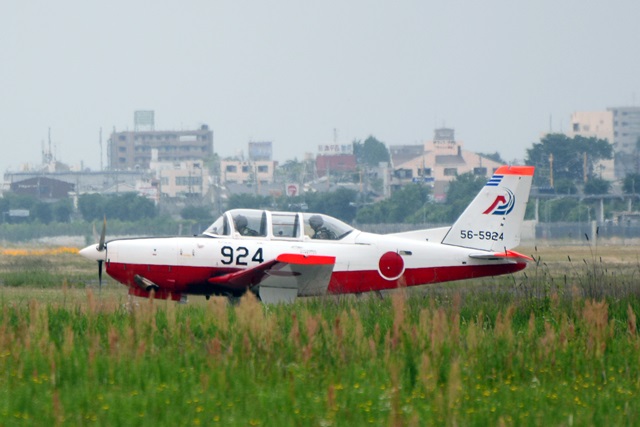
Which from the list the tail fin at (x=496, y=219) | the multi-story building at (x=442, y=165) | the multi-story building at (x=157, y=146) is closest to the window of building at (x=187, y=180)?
the multi-story building at (x=442, y=165)

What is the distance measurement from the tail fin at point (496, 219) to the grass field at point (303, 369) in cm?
727

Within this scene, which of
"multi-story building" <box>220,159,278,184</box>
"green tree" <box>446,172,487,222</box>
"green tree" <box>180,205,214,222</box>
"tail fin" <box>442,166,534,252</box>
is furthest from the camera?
"multi-story building" <box>220,159,278,184</box>

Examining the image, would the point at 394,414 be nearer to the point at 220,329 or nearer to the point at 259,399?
the point at 259,399

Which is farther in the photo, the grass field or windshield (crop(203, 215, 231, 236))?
windshield (crop(203, 215, 231, 236))

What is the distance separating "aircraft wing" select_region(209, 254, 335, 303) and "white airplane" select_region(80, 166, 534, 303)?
2 cm

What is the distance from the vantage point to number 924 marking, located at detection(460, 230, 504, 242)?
1953cm

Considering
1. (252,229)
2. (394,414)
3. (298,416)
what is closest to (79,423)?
(298,416)

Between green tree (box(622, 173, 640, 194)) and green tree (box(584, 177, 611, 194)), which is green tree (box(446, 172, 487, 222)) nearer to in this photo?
green tree (box(584, 177, 611, 194))

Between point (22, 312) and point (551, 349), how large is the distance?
17.2 feet

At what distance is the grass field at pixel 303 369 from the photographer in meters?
8.05

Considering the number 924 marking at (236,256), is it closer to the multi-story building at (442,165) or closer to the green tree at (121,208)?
the green tree at (121,208)

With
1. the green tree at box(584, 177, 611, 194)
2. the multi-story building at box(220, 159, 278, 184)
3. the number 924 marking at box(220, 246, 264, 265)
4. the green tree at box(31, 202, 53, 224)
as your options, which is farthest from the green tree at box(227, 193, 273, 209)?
the number 924 marking at box(220, 246, 264, 265)

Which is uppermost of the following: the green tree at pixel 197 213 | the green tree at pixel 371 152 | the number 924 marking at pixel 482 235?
the green tree at pixel 371 152

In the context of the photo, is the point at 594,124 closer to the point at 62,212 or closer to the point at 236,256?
the point at 62,212
